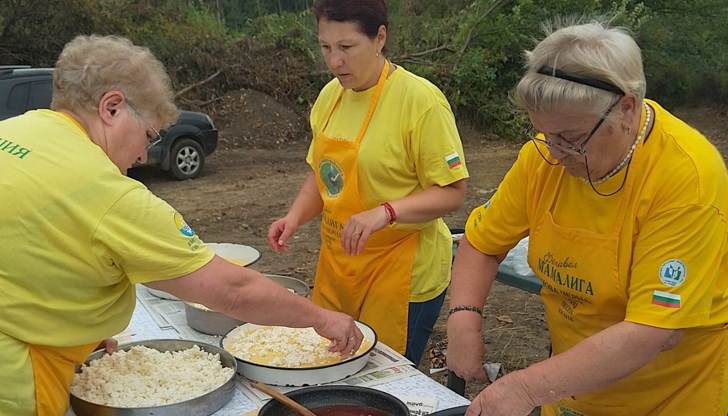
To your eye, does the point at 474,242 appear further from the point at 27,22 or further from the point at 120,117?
the point at 27,22

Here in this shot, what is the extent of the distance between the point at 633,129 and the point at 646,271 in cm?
32

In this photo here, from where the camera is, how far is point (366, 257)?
2559mm

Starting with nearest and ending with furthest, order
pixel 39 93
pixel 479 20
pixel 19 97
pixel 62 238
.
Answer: pixel 62 238 → pixel 19 97 → pixel 39 93 → pixel 479 20

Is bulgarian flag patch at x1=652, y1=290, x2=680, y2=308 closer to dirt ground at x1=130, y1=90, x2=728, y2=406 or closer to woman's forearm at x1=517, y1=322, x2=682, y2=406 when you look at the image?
woman's forearm at x1=517, y1=322, x2=682, y2=406

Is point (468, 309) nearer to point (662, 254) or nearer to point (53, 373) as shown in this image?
point (662, 254)

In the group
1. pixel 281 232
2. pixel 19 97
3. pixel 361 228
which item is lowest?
pixel 19 97

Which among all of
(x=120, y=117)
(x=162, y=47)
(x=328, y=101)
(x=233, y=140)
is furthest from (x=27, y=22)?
(x=120, y=117)

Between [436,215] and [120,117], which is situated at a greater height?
[120,117]

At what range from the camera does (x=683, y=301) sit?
1.52 m

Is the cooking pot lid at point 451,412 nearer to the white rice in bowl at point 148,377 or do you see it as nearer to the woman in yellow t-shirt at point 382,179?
the white rice in bowl at point 148,377

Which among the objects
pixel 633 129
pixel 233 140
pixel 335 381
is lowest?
pixel 233 140

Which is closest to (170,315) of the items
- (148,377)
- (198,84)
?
(148,377)

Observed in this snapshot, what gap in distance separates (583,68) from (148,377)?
1296 mm

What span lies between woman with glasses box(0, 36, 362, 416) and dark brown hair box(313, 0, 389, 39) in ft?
2.72
